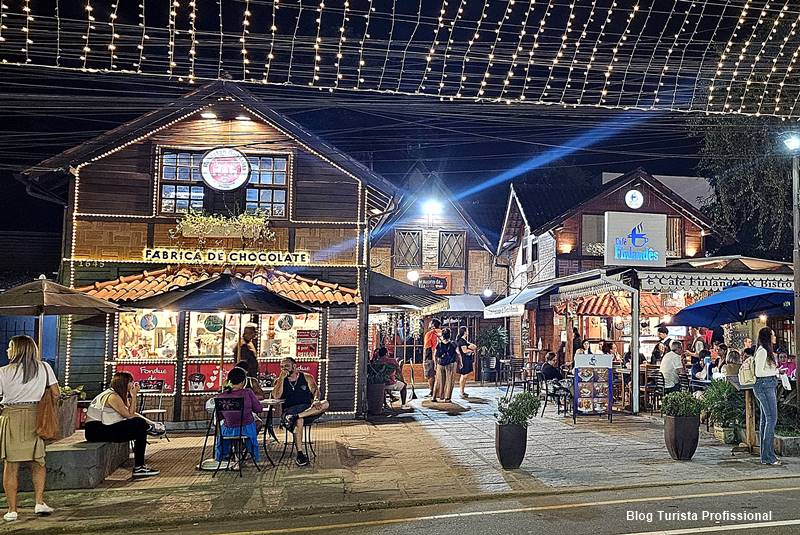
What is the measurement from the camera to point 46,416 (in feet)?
23.2

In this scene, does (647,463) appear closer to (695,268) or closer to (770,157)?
(695,268)

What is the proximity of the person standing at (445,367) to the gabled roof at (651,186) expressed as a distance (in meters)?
9.25

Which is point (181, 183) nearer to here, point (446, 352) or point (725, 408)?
point (446, 352)

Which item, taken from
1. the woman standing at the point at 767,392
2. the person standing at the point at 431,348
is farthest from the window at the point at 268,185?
the woman standing at the point at 767,392

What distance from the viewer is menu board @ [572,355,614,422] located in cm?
1334

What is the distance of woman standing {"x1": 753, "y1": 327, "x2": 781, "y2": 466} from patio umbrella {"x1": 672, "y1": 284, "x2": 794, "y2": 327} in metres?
4.40

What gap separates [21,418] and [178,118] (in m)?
8.21

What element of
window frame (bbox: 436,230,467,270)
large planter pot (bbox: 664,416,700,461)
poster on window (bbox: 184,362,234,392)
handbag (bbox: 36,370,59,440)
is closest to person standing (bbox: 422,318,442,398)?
poster on window (bbox: 184,362,234,392)

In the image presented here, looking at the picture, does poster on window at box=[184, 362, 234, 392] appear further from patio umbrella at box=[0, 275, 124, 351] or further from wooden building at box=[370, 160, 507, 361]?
wooden building at box=[370, 160, 507, 361]

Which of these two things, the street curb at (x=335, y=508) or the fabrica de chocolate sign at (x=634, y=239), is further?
the fabrica de chocolate sign at (x=634, y=239)

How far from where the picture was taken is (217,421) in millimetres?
9070

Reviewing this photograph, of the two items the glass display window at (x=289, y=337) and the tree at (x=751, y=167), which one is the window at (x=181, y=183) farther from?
the tree at (x=751, y=167)

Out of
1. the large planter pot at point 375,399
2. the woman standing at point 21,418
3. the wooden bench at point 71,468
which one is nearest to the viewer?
the woman standing at point 21,418

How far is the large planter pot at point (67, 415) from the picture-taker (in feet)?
32.3
